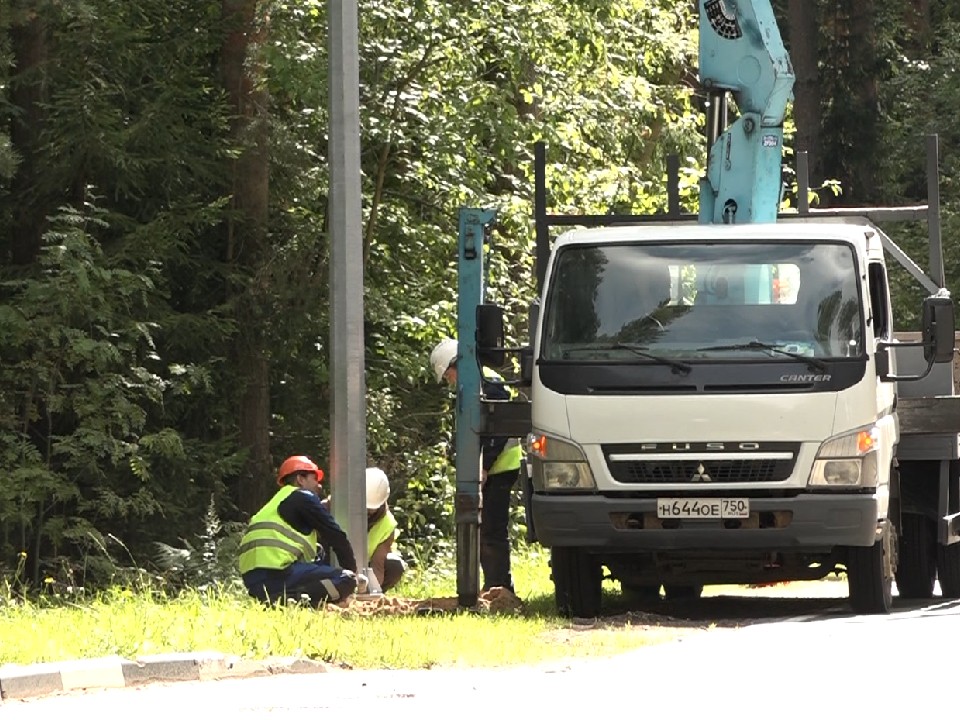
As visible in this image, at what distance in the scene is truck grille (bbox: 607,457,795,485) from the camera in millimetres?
13242

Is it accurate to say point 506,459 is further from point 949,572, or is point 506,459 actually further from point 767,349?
point 949,572

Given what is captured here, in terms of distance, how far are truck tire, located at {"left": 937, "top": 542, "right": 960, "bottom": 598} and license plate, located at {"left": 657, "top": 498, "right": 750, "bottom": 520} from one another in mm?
3025

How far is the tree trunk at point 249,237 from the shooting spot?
76.7 ft

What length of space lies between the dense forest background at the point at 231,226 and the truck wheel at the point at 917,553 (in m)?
6.88

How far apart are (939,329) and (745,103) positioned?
3.23m

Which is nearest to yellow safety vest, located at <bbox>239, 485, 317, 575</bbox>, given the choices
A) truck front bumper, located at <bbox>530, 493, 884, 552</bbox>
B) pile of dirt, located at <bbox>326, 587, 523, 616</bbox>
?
pile of dirt, located at <bbox>326, 587, 523, 616</bbox>

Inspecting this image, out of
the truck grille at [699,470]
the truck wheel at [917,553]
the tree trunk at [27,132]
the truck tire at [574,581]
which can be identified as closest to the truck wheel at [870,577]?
the truck grille at [699,470]

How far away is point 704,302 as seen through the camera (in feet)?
44.0

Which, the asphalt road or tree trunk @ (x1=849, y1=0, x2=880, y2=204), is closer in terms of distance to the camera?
the asphalt road

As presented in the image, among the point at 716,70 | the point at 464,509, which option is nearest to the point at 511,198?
the point at 716,70

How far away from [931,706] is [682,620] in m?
5.07

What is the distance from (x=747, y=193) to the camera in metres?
15.9

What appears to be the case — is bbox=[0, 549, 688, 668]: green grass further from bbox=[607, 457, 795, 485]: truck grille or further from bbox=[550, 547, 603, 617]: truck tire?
bbox=[607, 457, 795, 485]: truck grille

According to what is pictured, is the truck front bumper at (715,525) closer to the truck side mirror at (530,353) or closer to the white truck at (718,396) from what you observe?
the white truck at (718,396)
